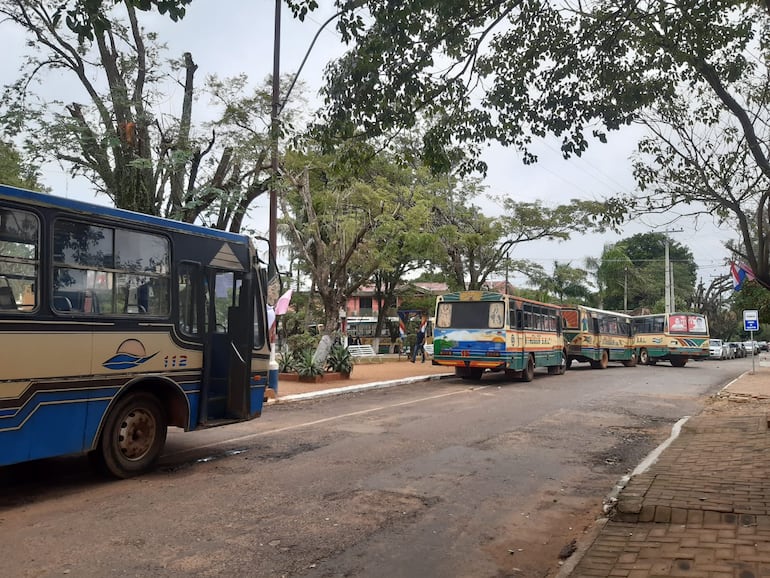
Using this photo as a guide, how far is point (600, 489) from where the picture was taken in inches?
285

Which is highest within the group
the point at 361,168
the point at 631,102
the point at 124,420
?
the point at 631,102

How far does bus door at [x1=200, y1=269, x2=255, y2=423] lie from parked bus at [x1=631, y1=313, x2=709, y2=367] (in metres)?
29.4

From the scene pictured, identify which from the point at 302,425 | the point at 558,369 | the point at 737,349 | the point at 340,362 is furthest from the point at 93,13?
the point at 737,349

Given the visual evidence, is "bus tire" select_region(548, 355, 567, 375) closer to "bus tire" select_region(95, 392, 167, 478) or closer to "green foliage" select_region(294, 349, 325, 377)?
"green foliage" select_region(294, 349, 325, 377)

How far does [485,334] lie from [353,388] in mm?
4683

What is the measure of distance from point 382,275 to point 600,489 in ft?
112

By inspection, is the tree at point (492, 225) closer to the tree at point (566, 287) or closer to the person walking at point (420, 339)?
the person walking at point (420, 339)

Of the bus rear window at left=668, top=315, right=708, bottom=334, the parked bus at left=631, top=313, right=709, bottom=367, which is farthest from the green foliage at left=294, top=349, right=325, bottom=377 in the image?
the bus rear window at left=668, top=315, right=708, bottom=334

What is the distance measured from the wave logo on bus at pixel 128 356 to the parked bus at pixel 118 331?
0.01 m

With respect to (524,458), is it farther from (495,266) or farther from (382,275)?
(382,275)

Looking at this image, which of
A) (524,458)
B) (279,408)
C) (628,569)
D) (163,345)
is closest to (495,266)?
(279,408)

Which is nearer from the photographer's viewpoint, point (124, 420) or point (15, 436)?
point (15, 436)

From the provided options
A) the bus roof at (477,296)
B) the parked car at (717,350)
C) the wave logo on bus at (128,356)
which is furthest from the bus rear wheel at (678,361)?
the wave logo on bus at (128,356)

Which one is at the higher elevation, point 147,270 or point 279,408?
point 147,270
